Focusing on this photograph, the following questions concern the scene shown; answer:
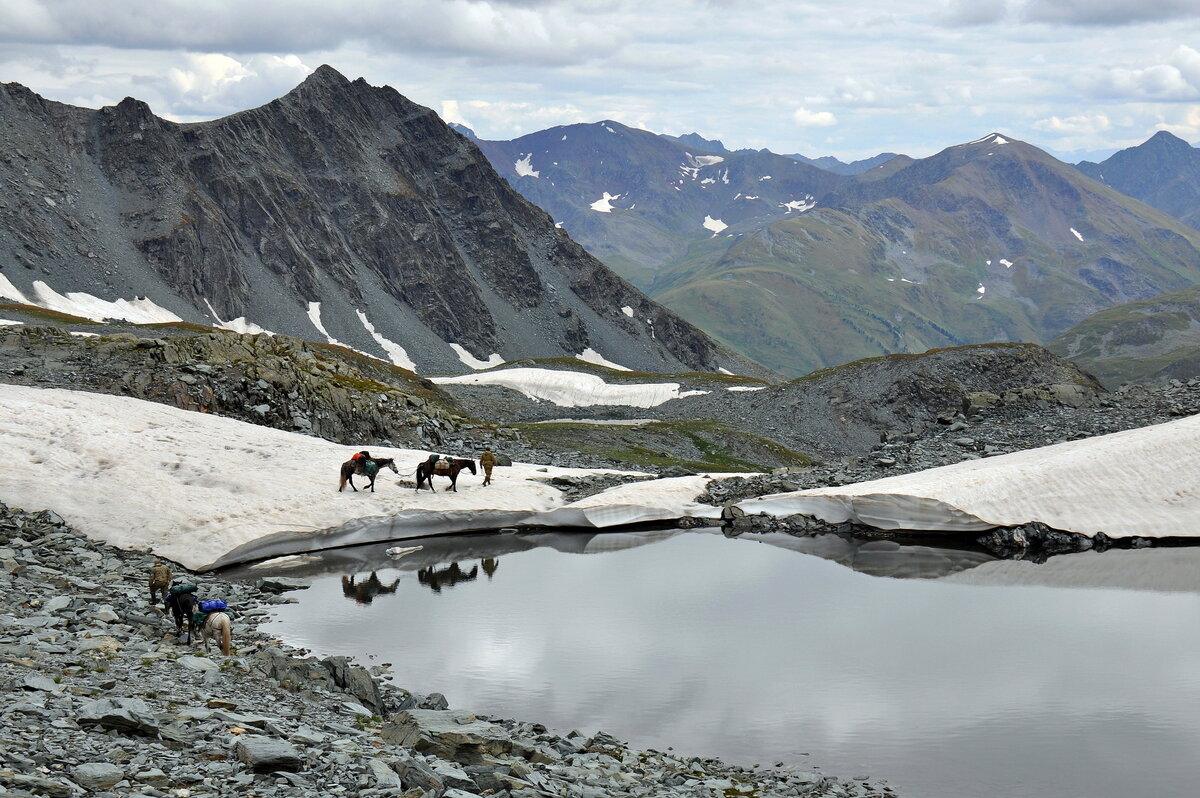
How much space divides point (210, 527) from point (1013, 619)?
3281 cm

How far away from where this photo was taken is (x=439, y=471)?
55250mm

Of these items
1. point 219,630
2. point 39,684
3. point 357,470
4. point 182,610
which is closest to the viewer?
point 39,684

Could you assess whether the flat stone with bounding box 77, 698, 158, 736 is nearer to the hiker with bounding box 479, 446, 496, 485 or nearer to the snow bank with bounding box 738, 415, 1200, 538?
the hiker with bounding box 479, 446, 496, 485

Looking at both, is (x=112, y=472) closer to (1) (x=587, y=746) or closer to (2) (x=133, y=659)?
(2) (x=133, y=659)

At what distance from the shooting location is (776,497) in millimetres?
58625

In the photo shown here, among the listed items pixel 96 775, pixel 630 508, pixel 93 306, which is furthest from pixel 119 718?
pixel 93 306

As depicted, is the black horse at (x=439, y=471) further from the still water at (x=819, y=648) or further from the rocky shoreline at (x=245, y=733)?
the rocky shoreline at (x=245, y=733)

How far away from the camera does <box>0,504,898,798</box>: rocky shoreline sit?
61.0ft

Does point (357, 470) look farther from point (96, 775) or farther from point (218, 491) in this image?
point (96, 775)

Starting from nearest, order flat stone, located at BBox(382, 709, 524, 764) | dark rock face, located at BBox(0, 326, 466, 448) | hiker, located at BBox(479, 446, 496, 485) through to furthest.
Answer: flat stone, located at BBox(382, 709, 524, 764) < hiker, located at BBox(479, 446, 496, 485) < dark rock face, located at BBox(0, 326, 466, 448)

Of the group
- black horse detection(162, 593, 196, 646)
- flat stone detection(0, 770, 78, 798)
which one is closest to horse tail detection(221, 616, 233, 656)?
black horse detection(162, 593, 196, 646)

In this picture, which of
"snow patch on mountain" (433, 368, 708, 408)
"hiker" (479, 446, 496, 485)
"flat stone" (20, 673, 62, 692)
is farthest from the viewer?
"snow patch on mountain" (433, 368, 708, 408)

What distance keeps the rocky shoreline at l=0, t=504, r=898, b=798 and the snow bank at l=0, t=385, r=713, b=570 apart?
953 cm

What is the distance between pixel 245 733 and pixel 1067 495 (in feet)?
142
